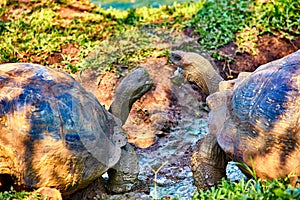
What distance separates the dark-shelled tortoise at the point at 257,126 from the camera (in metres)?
3.60

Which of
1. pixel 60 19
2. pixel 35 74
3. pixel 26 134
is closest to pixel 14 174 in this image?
pixel 26 134

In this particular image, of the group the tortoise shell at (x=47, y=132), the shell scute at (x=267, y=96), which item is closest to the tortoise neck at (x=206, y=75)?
the shell scute at (x=267, y=96)

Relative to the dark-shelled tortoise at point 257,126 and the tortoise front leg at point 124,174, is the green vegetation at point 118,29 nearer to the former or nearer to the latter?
the tortoise front leg at point 124,174

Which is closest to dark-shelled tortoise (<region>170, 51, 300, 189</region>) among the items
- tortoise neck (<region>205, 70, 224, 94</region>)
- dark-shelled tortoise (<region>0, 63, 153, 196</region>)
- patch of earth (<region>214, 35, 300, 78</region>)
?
tortoise neck (<region>205, 70, 224, 94</region>)

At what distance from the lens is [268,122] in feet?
12.2

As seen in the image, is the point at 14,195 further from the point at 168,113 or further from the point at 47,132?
the point at 168,113

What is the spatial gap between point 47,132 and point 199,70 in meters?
1.70

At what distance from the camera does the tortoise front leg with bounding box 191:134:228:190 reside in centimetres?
436

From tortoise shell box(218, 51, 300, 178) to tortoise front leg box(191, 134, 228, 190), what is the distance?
10.2 inches

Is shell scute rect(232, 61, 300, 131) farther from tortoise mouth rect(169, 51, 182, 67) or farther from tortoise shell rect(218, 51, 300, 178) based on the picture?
tortoise mouth rect(169, 51, 182, 67)

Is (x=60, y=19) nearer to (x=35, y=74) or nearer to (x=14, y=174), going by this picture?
(x=35, y=74)

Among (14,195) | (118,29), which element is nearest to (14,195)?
(14,195)

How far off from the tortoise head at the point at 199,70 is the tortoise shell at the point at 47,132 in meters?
1.13

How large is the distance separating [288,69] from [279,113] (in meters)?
0.37
